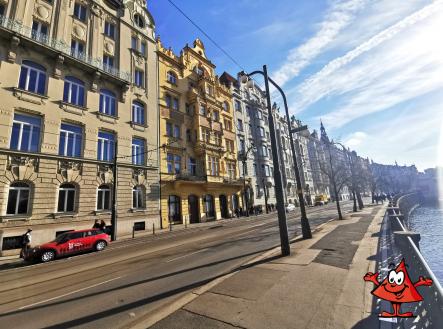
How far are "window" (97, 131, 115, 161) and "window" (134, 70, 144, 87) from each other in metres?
7.65

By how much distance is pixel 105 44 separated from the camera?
24.4 meters

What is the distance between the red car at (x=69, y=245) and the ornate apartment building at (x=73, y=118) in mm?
4760

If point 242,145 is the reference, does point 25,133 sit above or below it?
below

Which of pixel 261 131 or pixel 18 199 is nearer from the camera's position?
pixel 18 199

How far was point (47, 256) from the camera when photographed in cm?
1248

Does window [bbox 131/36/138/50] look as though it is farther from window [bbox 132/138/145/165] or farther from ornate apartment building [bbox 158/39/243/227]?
window [bbox 132/138/145/165]

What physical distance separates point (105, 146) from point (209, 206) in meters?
16.0

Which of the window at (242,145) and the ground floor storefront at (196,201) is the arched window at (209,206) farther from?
the window at (242,145)

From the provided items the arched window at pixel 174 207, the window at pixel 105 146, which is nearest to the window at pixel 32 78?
the window at pixel 105 146

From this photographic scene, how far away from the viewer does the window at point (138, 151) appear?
24.3m

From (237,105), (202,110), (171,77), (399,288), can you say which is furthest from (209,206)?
(399,288)

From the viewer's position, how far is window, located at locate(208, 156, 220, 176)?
32569 mm

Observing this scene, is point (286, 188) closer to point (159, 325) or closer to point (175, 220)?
point (175, 220)

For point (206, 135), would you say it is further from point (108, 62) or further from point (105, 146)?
point (108, 62)
